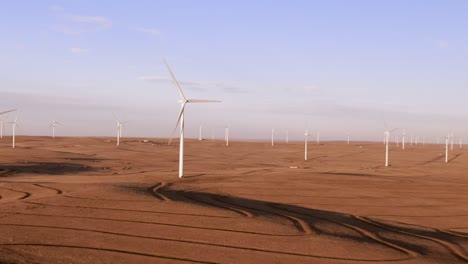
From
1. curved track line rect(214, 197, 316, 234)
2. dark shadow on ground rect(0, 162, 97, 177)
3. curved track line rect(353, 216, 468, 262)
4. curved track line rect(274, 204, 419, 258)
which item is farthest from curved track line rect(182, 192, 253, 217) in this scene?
dark shadow on ground rect(0, 162, 97, 177)

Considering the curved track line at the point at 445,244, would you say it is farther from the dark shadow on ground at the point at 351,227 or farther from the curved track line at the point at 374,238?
the curved track line at the point at 374,238

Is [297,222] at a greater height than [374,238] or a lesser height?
greater

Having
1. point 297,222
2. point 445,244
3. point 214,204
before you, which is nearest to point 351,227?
point 297,222

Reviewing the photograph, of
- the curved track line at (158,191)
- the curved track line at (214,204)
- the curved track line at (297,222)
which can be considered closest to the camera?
the curved track line at (297,222)

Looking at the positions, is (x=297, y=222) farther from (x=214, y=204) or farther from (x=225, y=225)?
(x=214, y=204)

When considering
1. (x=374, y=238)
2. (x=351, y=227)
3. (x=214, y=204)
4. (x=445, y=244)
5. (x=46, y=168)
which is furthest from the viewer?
(x=46, y=168)

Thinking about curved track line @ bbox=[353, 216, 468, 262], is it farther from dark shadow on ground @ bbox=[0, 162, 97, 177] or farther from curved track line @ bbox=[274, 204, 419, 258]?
dark shadow on ground @ bbox=[0, 162, 97, 177]

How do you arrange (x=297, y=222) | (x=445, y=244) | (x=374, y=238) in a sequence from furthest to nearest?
(x=297, y=222) → (x=445, y=244) → (x=374, y=238)

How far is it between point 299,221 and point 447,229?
18.6 ft

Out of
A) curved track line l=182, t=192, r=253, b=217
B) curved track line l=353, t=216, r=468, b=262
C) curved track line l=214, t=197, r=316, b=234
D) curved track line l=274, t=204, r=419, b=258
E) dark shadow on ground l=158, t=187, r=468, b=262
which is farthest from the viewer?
curved track line l=182, t=192, r=253, b=217

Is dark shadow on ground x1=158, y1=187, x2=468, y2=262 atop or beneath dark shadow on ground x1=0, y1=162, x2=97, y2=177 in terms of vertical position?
atop

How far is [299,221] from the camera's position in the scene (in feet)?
54.1

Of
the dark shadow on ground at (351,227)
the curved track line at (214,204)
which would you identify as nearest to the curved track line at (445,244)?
the dark shadow on ground at (351,227)

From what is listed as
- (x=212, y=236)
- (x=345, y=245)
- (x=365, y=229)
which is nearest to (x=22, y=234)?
(x=212, y=236)
